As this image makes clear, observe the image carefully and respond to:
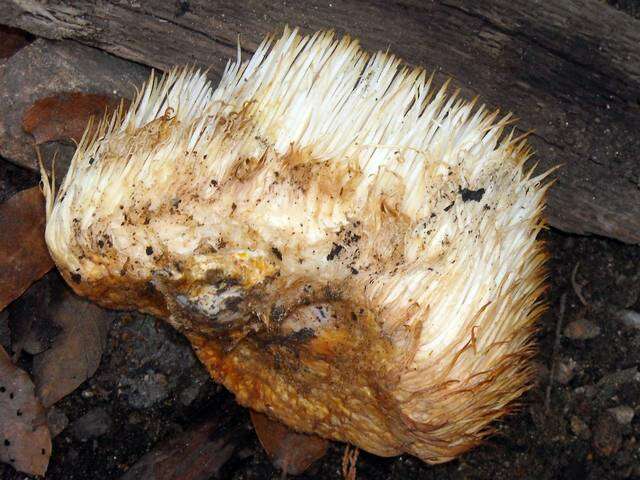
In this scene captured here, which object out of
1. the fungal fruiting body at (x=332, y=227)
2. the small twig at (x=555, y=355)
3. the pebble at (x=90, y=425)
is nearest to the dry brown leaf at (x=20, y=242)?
the fungal fruiting body at (x=332, y=227)

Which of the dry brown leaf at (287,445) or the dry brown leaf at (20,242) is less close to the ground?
the dry brown leaf at (20,242)

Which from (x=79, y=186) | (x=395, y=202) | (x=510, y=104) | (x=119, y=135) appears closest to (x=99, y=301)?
(x=79, y=186)

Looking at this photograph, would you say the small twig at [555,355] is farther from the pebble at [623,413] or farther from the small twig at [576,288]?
the pebble at [623,413]

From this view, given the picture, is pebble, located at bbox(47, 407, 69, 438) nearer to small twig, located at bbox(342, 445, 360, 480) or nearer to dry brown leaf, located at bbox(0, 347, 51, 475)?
dry brown leaf, located at bbox(0, 347, 51, 475)

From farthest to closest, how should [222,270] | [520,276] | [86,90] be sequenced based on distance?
1. [86,90]
2. [520,276]
3. [222,270]

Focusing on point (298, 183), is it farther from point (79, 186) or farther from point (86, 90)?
point (86, 90)

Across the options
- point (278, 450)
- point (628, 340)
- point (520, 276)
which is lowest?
point (278, 450)
